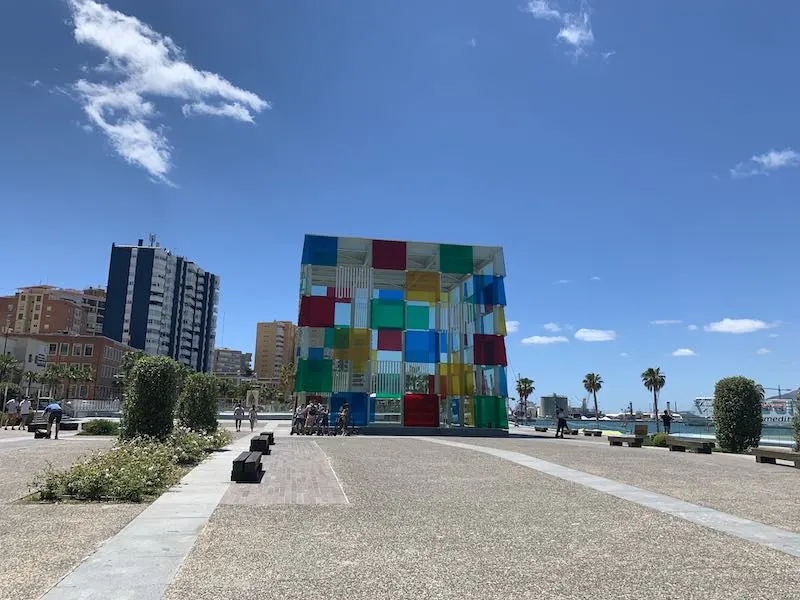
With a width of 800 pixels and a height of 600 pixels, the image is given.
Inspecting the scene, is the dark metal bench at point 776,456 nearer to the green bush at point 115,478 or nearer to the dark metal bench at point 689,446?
the dark metal bench at point 689,446

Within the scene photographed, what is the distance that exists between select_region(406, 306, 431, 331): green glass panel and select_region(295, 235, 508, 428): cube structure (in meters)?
0.07

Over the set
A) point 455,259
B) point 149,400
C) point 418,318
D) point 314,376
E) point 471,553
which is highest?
point 455,259

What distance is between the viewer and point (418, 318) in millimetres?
42875

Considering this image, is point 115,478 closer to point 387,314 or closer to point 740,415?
point 740,415

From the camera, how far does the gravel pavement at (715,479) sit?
32.1 ft

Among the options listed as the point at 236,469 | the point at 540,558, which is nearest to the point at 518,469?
the point at 236,469

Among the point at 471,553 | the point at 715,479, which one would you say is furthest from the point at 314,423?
the point at 471,553

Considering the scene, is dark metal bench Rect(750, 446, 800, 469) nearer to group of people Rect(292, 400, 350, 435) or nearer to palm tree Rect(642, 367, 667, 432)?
group of people Rect(292, 400, 350, 435)

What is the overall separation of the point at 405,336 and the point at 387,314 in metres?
2.00

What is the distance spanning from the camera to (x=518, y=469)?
48.1ft

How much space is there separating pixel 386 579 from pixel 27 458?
14227mm

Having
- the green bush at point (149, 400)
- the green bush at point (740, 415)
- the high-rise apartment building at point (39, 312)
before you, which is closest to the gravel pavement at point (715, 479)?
Answer: the green bush at point (740, 415)

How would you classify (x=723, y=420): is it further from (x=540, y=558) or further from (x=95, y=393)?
(x=95, y=393)

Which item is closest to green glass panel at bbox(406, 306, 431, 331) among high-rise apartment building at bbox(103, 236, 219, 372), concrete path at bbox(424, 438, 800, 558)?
concrete path at bbox(424, 438, 800, 558)
